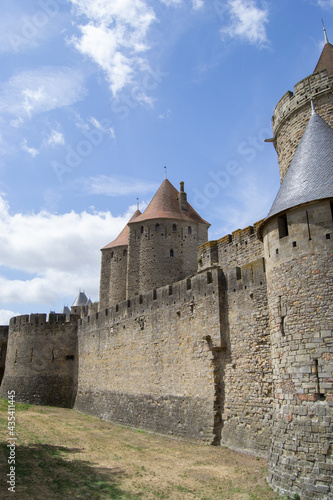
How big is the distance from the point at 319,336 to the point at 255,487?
3106mm

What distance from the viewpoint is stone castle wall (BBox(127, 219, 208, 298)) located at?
23.9 m

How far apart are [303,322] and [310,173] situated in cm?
315

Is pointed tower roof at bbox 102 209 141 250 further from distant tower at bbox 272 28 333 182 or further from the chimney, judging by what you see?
distant tower at bbox 272 28 333 182

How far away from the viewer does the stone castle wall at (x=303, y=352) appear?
7301 mm

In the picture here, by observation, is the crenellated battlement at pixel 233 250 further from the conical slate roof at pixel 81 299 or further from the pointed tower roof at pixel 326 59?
the conical slate roof at pixel 81 299

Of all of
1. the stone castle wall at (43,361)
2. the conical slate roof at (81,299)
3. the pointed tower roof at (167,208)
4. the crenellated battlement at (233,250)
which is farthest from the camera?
the conical slate roof at (81,299)

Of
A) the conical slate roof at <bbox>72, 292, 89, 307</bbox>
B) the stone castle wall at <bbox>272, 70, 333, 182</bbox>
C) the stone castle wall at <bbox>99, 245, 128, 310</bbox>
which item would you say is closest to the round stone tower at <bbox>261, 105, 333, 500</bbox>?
the stone castle wall at <bbox>272, 70, 333, 182</bbox>

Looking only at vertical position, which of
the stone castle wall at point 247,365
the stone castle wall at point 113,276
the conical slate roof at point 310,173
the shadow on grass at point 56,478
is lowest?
the shadow on grass at point 56,478

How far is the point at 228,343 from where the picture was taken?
1152 centimetres

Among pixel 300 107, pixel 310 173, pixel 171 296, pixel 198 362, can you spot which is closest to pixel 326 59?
pixel 300 107

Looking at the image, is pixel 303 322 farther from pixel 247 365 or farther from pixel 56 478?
pixel 56 478

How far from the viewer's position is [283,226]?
29.7 feet

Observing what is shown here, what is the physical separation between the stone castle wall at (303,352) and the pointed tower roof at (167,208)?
16352mm

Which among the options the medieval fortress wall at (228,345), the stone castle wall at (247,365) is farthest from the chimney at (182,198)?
the stone castle wall at (247,365)
